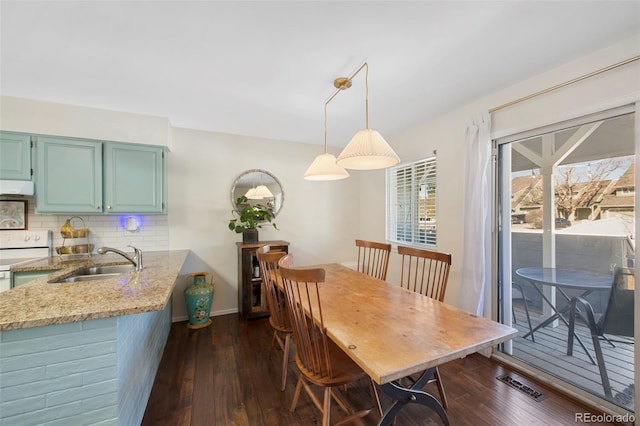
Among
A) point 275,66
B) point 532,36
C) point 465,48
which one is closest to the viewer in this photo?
point 532,36

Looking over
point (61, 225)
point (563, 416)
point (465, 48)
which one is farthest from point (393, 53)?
point (61, 225)

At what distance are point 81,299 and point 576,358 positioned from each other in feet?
10.7

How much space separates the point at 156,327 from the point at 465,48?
124 inches

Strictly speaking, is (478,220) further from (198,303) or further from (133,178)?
(133,178)

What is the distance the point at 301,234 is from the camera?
150 inches

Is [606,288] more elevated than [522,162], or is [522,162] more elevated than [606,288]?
[522,162]

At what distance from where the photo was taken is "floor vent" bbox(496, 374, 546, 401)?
1.83 meters

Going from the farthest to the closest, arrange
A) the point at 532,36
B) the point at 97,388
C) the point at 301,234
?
the point at 301,234
the point at 532,36
the point at 97,388

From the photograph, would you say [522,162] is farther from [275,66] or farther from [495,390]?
[275,66]

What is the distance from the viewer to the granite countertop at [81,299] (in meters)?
1.01

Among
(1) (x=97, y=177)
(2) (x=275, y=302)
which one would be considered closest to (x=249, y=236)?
(2) (x=275, y=302)

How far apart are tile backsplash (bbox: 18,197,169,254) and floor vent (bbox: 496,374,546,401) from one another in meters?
3.67

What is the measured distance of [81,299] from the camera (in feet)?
3.94

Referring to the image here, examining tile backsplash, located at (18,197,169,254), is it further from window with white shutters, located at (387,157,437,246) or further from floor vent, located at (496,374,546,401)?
floor vent, located at (496,374,546,401)
